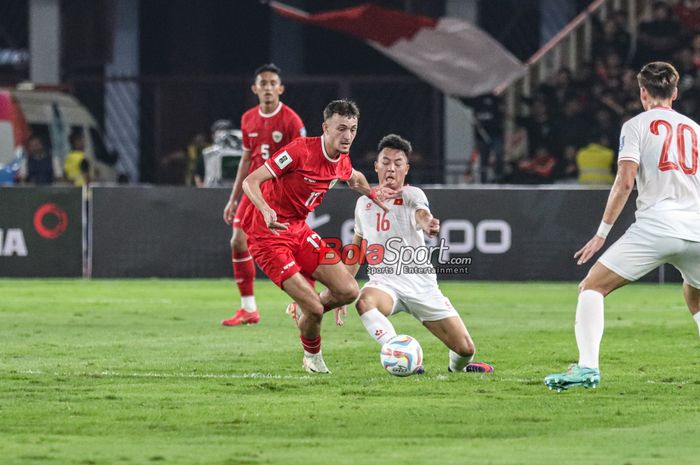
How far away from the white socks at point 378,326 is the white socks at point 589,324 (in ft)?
4.96

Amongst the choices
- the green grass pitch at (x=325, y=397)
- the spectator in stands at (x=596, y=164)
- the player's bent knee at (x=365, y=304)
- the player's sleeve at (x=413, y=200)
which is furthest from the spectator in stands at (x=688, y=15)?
the player's bent knee at (x=365, y=304)

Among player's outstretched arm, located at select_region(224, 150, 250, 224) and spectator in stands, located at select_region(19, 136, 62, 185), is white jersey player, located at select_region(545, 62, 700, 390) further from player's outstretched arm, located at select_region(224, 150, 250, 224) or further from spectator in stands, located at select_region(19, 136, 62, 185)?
spectator in stands, located at select_region(19, 136, 62, 185)

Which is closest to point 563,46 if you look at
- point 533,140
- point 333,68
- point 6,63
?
point 533,140

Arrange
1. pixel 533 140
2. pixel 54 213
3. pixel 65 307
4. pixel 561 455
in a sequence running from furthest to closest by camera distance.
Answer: pixel 533 140
pixel 54 213
pixel 65 307
pixel 561 455

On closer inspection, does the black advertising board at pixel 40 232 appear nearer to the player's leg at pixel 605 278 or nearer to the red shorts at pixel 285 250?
the red shorts at pixel 285 250

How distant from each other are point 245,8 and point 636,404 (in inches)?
1030

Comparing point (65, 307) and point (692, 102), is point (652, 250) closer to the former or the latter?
point (65, 307)

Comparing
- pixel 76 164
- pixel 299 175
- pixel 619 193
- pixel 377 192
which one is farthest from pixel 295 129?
pixel 76 164

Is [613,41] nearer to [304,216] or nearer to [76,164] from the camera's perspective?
[76,164]

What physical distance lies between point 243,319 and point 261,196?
4702 mm

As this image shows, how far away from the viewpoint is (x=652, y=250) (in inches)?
364

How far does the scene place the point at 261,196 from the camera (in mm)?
10398

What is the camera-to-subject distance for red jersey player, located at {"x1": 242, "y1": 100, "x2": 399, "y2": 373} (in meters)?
10.5

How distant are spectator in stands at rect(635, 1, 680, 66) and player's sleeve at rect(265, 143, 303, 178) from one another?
49.0ft
